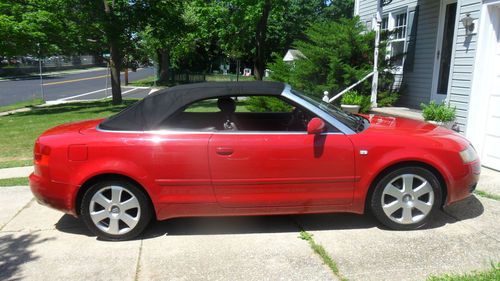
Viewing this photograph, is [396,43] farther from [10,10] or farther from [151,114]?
[10,10]

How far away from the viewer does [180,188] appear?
13.8 feet

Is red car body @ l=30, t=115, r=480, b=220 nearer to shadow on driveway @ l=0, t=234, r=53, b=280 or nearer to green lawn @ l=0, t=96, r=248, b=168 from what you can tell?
shadow on driveway @ l=0, t=234, r=53, b=280

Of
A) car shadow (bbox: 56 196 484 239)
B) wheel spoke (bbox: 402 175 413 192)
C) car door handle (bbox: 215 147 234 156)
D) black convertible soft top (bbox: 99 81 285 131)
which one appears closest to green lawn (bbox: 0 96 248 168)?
black convertible soft top (bbox: 99 81 285 131)

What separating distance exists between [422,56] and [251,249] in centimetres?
852

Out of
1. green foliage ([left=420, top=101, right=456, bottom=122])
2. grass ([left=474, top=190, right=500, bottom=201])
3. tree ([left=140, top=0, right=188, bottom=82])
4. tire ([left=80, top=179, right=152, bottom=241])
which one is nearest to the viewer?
tire ([left=80, top=179, right=152, bottom=241])

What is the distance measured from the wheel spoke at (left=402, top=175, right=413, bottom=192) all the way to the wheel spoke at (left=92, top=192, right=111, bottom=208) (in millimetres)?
2923

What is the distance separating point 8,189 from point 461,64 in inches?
292

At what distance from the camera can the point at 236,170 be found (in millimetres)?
4184

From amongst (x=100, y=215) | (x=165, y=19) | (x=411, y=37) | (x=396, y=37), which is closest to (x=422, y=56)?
(x=411, y=37)

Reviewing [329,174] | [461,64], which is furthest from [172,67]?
[329,174]

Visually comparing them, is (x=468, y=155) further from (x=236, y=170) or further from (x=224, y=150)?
(x=224, y=150)

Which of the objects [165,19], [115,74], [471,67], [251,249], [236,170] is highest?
[165,19]

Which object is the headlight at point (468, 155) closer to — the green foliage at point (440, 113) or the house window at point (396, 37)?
the green foliage at point (440, 113)

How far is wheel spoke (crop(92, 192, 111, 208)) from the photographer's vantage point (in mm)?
4246
